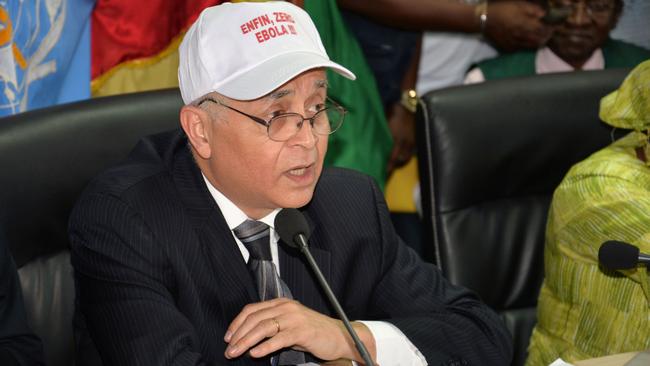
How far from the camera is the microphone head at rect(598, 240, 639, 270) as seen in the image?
1.75 metres

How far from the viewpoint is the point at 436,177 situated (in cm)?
239

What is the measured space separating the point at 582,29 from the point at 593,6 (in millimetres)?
75

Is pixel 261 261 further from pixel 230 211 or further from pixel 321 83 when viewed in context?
pixel 321 83

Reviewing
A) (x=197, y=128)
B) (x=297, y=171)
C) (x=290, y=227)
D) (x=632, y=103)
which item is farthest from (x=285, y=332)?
A: (x=632, y=103)

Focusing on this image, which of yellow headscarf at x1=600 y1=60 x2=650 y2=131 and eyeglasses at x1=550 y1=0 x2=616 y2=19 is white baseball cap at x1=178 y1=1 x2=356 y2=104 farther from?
eyeglasses at x1=550 y1=0 x2=616 y2=19

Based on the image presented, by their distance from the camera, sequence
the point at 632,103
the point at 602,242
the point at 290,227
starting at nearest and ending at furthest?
the point at 290,227
the point at 602,242
the point at 632,103

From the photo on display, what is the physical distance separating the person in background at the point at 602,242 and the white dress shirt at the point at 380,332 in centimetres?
52

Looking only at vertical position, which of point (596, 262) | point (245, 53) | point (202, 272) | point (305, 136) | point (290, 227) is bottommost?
point (596, 262)

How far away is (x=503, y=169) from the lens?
246 cm

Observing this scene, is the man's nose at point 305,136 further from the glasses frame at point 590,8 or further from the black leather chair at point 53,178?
the glasses frame at point 590,8

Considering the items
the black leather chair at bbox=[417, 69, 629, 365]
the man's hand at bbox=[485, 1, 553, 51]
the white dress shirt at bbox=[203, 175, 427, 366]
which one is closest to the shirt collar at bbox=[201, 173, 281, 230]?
the white dress shirt at bbox=[203, 175, 427, 366]

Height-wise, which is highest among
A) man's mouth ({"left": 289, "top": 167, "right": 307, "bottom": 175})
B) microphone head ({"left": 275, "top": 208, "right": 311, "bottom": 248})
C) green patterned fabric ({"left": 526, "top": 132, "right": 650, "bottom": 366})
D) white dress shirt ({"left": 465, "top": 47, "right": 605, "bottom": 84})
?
man's mouth ({"left": 289, "top": 167, "right": 307, "bottom": 175})

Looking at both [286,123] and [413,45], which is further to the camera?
[413,45]

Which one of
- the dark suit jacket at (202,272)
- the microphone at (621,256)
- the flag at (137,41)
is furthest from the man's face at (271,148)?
the flag at (137,41)
